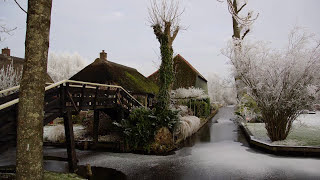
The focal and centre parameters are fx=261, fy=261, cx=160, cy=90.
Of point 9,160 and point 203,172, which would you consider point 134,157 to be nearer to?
point 203,172

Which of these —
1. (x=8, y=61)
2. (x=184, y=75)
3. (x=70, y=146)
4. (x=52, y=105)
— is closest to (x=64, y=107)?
(x=52, y=105)

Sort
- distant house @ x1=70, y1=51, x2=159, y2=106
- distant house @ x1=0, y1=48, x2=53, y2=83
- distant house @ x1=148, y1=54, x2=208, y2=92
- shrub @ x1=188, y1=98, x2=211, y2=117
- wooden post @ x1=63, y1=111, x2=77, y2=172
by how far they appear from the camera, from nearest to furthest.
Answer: wooden post @ x1=63, y1=111, x2=77, y2=172, distant house @ x1=70, y1=51, x2=159, y2=106, shrub @ x1=188, y1=98, x2=211, y2=117, distant house @ x1=0, y1=48, x2=53, y2=83, distant house @ x1=148, y1=54, x2=208, y2=92

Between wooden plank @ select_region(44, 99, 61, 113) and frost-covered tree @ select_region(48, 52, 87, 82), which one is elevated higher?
frost-covered tree @ select_region(48, 52, 87, 82)

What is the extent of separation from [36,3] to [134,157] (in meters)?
6.95

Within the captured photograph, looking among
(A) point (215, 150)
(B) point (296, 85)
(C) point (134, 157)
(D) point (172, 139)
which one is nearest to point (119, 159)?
(C) point (134, 157)

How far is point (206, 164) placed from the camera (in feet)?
27.7

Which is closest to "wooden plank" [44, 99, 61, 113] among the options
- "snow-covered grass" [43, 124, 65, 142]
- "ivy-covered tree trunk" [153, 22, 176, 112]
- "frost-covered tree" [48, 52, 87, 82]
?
"ivy-covered tree trunk" [153, 22, 176, 112]

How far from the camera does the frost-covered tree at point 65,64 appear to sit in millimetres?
47969

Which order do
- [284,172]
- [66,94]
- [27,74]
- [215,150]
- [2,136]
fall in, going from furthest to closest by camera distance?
[215,150], [66,94], [284,172], [2,136], [27,74]

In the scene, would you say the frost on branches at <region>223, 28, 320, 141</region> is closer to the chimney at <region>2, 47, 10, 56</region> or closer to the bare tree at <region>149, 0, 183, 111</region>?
the bare tree at <region>149, 0, 183, 111</region>

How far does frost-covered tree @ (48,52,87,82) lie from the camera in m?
48.0

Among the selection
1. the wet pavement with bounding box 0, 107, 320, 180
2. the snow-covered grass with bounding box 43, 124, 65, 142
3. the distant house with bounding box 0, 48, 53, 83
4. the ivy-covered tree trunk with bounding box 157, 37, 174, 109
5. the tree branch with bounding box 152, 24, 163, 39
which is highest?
the distant house with bounding box 0, 48, 53, 83

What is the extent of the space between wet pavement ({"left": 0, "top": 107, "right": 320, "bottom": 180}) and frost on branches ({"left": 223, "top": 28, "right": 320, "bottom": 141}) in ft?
5.59

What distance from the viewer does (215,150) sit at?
35.1 feet
